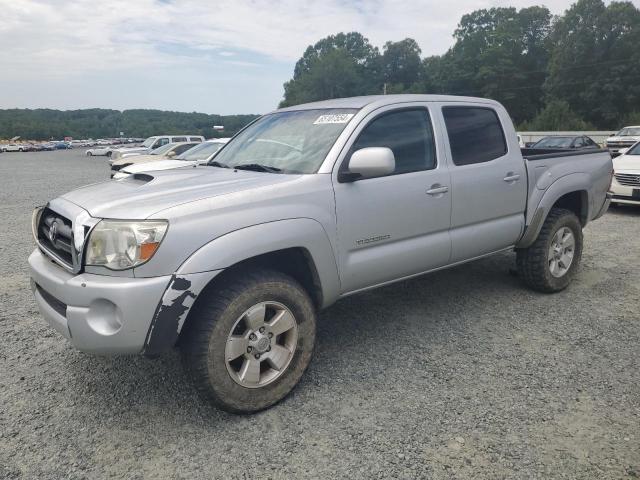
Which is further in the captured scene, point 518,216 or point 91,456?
point 518,216

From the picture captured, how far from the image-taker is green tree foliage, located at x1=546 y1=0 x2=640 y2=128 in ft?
163

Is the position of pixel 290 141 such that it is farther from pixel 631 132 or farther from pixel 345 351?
pixel 631 132

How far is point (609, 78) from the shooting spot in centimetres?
5050

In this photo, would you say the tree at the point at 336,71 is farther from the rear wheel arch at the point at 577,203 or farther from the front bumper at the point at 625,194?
the rear wheel arch at the point at 577,203

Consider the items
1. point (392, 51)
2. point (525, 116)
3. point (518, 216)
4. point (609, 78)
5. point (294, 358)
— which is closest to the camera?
point (294, 358)

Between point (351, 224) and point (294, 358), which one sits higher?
point (351, 224)

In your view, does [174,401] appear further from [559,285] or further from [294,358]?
[559,285]

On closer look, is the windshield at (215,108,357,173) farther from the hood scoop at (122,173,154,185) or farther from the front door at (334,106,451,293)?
the hood scoop at (122,173,154,185)

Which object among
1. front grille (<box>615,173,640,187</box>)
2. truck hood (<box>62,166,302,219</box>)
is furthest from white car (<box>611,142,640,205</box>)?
truck hood (<box>62,166,302,219</box>)

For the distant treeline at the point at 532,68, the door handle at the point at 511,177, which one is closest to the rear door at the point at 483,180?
the door handle at the point at 511,177

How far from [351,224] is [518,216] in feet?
6.21

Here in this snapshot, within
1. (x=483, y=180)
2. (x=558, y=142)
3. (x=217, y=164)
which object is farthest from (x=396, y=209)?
(x=558, y=142)

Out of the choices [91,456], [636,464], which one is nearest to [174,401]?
[91,456]

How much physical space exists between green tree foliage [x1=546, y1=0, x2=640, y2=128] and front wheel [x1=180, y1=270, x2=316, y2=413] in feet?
178
